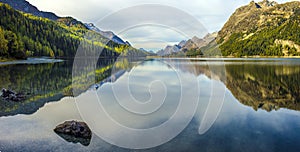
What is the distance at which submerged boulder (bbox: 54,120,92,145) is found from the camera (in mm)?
11828

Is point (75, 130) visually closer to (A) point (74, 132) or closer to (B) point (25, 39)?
(A) point (74, 132)

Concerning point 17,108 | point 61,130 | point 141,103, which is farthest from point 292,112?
point 17,108

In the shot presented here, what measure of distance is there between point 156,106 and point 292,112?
1152 cm

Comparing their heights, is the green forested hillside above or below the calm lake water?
above

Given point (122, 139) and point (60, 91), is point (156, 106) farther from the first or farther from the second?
point (60, 91)

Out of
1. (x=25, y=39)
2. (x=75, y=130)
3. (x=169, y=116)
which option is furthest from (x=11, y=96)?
(x=25, y=39)

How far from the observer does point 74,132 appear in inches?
493

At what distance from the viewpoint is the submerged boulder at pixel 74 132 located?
466 inches

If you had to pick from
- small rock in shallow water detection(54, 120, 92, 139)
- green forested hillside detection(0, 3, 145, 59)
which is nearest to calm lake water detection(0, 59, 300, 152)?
small rock in shallow water detection(54, 120, 92, 139)

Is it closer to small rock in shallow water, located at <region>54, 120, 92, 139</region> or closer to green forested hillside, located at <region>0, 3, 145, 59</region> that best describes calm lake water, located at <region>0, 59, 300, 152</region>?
small rock in shallow water, located at <region>54, 120, 92, 139</region>

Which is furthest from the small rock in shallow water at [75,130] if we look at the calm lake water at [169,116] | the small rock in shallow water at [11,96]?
the small rock in shallow water at [11,96]

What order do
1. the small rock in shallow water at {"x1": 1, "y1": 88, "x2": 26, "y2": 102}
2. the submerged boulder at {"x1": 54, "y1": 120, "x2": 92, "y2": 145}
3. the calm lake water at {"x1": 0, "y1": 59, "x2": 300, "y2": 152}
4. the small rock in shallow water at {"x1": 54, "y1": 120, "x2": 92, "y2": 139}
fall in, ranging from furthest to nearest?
the small rock in shallow water at {"x1": 1, "y1": 88, "x2": 26, "y2": 102} → the small rock in shallow water at {"x1": 54, "y1": 120, "x2": 92, "y2": 139} → the submerged boulder at {"x1": 54, "y1": 120, "x2": 92, "y2": 145} → the calm lake water at {"x1": 0, "y1": 59, "x2": 300, "y2": 152}

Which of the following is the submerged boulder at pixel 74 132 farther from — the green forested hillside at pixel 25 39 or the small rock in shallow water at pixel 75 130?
the green forested hillside at pixel 25 39

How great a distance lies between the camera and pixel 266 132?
13.1m
